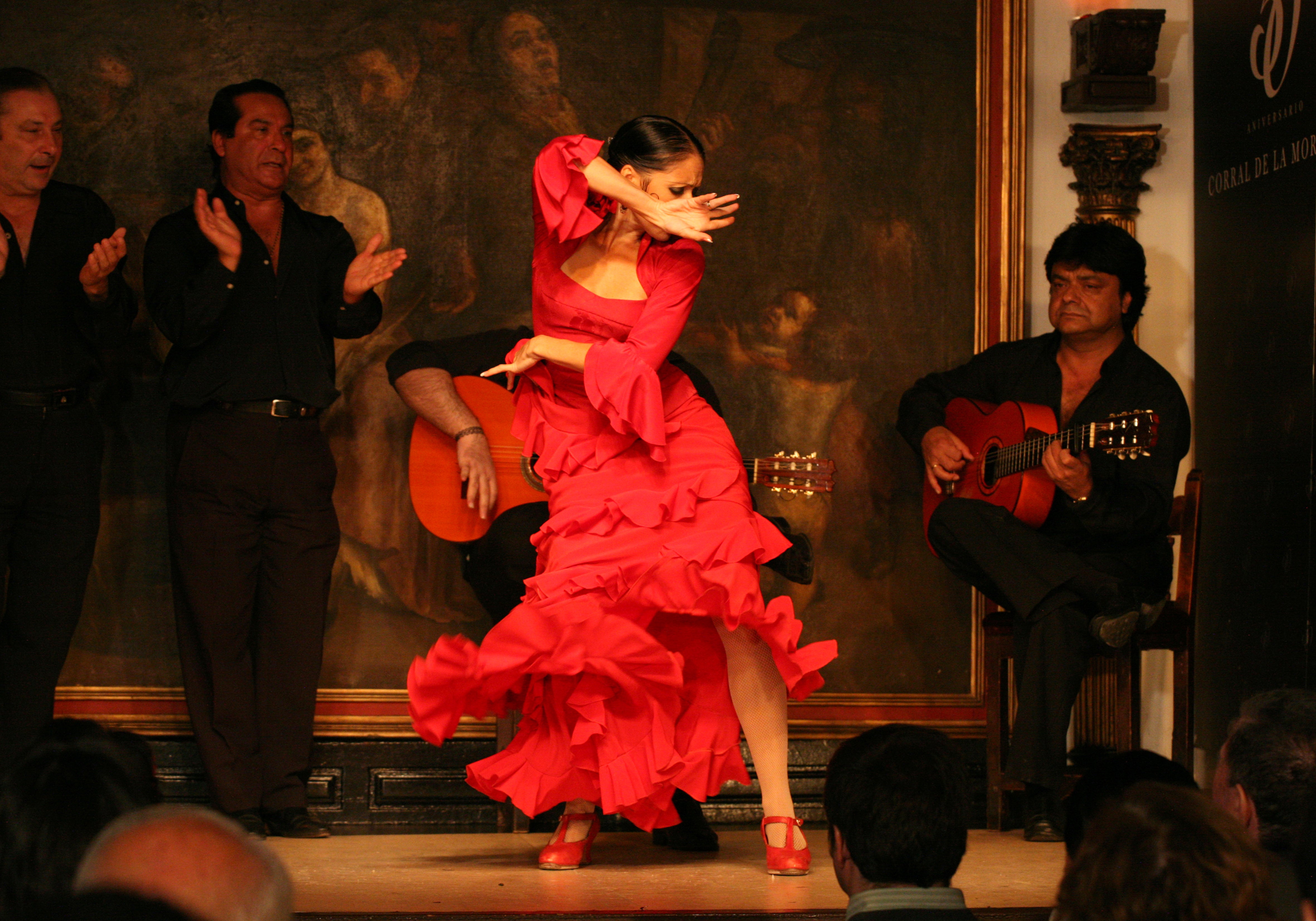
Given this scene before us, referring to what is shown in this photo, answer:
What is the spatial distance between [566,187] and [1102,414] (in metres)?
2.04

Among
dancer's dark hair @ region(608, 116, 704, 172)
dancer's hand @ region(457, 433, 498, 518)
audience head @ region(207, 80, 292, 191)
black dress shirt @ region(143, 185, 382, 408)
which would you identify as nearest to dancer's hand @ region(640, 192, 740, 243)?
dancer's dark hair @ region(608, 116, 704, 172)

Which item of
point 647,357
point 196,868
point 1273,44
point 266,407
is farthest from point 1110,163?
point 196,868

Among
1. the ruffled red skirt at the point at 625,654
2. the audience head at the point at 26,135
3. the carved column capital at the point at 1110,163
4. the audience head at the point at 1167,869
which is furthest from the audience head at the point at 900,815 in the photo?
the carved column capital at the point at 1110,163

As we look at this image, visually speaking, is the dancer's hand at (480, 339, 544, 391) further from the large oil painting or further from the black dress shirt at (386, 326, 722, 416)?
the large oil painting

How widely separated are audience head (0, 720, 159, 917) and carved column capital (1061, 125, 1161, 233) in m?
4.57

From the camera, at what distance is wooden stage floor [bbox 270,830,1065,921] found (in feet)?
10.5

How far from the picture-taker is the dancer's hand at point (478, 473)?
461 cm

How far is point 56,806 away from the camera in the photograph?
1.64 meters

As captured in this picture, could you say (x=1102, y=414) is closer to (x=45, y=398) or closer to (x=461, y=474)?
(x=461, y=474)

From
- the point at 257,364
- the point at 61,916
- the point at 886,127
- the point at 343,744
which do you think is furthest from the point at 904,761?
the point at 886,127

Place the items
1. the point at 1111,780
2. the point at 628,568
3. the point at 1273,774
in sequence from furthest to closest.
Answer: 1. the point at 628,568
2. the point at 1273,774
3. the point at 1111,780

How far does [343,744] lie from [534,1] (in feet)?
9.10

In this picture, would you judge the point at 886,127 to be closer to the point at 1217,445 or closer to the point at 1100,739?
the point at 1217,445

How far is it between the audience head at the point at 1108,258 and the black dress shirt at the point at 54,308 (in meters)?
3.04
